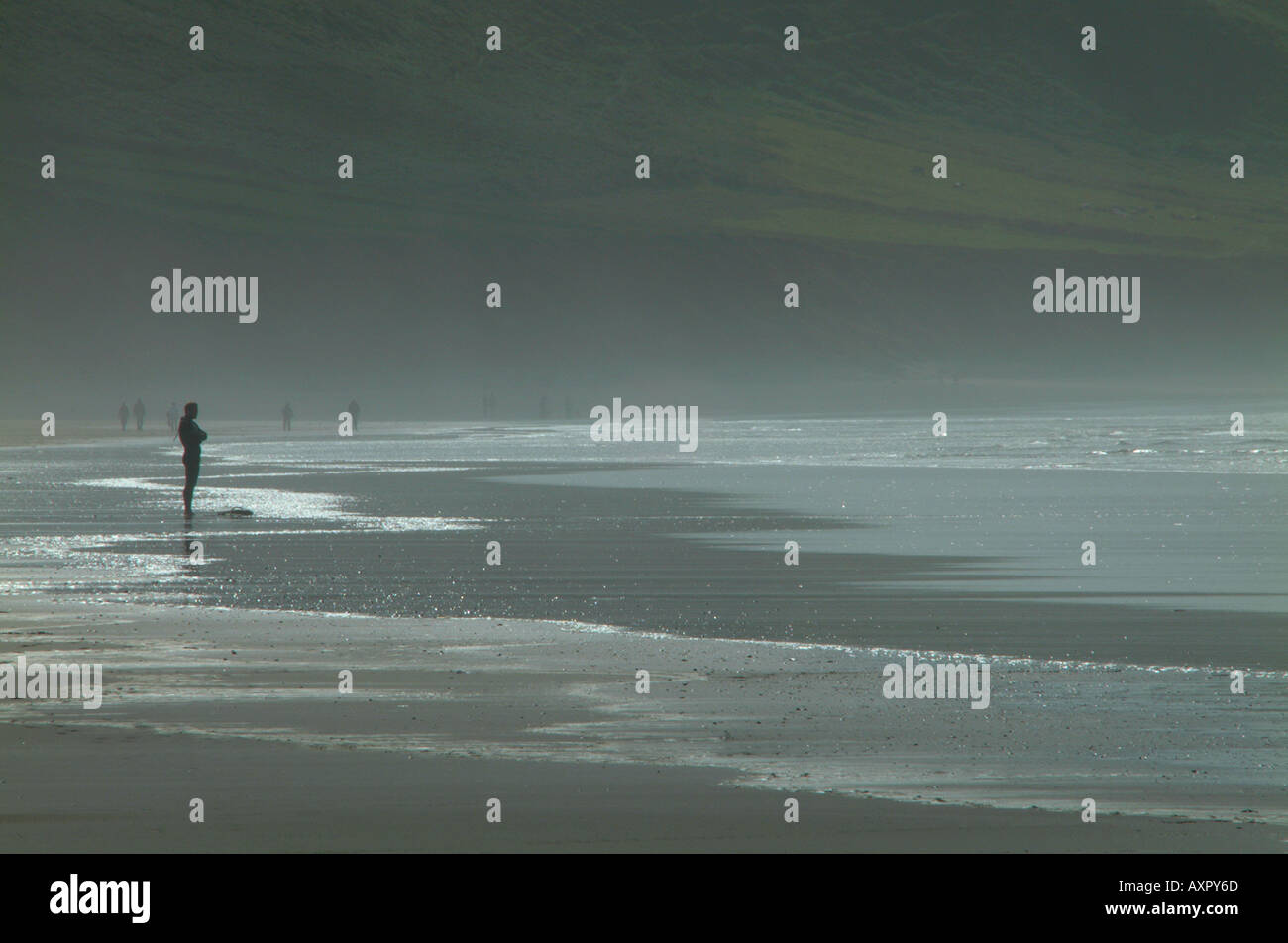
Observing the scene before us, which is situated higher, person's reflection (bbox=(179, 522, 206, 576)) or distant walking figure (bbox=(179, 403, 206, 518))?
distant walking figure (bbox=(179, 403, 206, 518))

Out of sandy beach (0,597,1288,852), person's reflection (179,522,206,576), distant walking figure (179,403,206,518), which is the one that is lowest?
sandy beach (0,597,1288,852)

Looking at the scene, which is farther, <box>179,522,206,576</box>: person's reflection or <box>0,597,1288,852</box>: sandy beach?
<box>179,522,206,576</box>: person's reflection

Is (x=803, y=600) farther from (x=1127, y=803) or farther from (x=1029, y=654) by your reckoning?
(x=1127, y=803)

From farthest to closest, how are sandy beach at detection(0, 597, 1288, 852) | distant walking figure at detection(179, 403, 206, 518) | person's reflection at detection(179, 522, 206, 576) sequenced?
distant walking figure at detection(179, 403, 206, 518) < person's reflection at detection(179, 522, 206, 576) < sandy beach at detection(0, 597, 1288, 852)

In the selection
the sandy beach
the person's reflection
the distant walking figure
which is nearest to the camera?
the sandy beach

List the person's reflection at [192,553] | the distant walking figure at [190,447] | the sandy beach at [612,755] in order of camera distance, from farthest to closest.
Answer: the distant walking figure at [190,447] < the person's reflection at [192,553] < the sandy beach at [612,755]

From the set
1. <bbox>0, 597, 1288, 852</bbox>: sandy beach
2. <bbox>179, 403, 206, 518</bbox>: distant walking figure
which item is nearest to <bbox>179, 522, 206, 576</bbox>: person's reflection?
<bbox>179, 403, 206, 518</bbox>: distant walking figure

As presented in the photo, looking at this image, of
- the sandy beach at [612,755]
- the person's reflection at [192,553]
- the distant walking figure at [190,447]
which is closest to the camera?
the sandy beach at [612,755]

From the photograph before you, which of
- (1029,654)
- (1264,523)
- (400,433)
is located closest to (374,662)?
(1029,654)

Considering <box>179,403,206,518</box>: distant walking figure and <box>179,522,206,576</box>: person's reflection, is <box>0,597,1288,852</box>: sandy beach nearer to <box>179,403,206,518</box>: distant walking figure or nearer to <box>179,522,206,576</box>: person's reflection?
<box>179,522,206,576</box>: person's reflection

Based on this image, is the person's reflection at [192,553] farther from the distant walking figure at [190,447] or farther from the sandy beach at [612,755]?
the sandy beach at [612,755]

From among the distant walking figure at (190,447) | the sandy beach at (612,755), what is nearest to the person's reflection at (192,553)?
the distant walking figure at (190,447)

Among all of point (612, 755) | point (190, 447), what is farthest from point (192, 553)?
point (612, 755)
